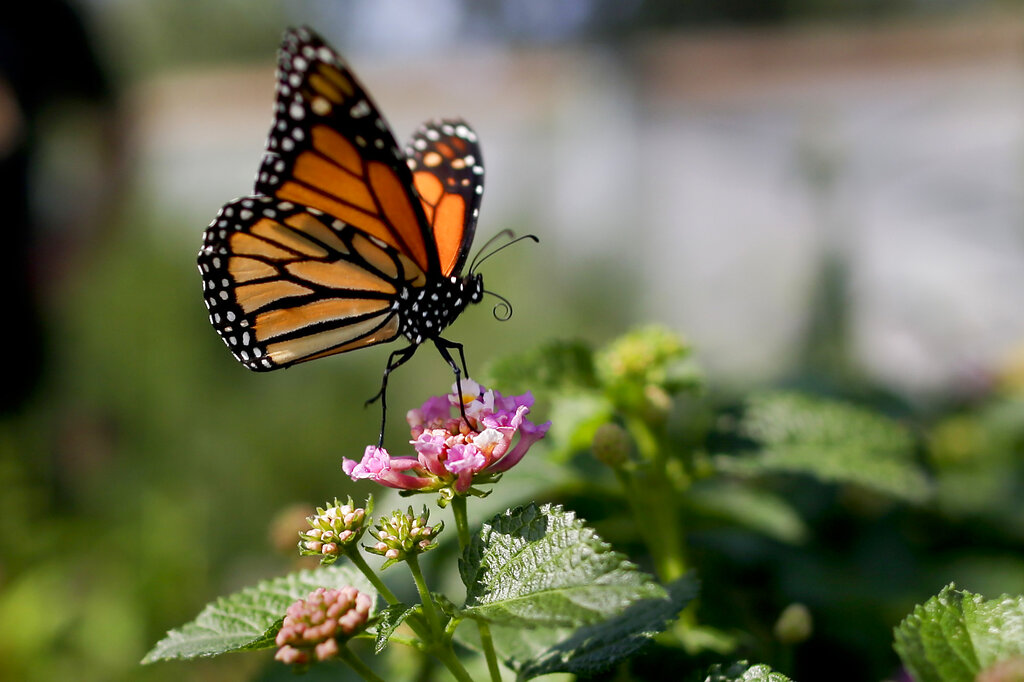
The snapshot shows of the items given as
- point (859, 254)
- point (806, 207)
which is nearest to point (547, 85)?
point (806, 207)

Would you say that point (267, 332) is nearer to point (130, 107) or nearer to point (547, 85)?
point (547, 85)

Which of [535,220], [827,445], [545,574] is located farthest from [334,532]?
[535,220]

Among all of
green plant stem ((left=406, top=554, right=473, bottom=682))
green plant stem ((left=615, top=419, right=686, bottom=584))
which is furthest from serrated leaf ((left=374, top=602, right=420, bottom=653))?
green plant stem ((left=615, top=419, right=686, bottom=584))

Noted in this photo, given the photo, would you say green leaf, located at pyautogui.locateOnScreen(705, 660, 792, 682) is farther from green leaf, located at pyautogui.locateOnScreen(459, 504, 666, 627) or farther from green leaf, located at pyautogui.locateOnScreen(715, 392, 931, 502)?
green leaf, located at pyautogui.locateOnScreen(715, 392, 931, 502)

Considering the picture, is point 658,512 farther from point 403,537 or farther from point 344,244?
point 344,244

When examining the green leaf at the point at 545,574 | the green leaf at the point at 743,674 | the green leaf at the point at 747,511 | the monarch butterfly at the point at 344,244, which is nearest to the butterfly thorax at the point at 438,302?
the monarch butterfly at the point at 344,244

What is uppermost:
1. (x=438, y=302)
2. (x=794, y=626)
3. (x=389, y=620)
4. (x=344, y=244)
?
(x=344, y=244)

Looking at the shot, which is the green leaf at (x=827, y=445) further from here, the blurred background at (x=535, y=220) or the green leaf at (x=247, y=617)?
the blurred background at (x=535, y=220)

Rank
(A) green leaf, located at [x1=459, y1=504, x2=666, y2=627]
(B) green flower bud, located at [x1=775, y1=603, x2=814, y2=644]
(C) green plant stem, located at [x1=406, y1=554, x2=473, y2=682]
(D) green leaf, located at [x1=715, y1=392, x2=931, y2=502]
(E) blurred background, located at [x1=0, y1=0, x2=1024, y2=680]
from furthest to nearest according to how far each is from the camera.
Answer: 1. (E) blurred background, located at [x1=0, y1=0, x2=1024, y2=680]
2. (D) green leaf, located at [x1=715, y1=392, x2=931, y2=502]
3. (B) green flower bud, located at [x1=775, y1=603, x2=814, y2=644]
4. (C) green plant stem, located at [x1=406, y1=554, x2=473, y2=682]
5. (A) green leaf, located at [x1=459, y1=504, x2=666, y2=627]
